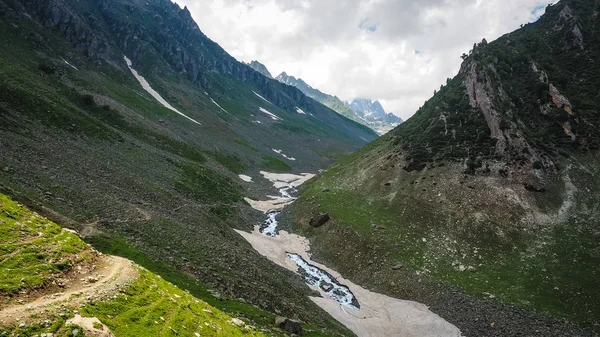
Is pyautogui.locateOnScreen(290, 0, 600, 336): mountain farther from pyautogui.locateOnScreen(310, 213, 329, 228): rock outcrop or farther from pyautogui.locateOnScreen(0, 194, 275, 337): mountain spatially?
pyautogui.locateOnScreen(0, 194, 275, 337): mountain

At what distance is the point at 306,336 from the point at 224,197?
6090 cm

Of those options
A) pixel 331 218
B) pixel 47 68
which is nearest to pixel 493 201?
pixel 331 218

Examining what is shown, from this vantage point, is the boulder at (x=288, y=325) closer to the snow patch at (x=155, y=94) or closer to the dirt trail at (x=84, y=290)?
the dirt trail at (x=84, y=290)

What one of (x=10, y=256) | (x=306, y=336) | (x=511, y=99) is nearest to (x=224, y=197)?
(x=306, y=336)

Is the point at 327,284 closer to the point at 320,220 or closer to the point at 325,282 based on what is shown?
the point at 325,282

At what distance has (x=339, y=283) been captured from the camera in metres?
60.6

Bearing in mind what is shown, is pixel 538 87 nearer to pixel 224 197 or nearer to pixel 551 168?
pixel 551 168

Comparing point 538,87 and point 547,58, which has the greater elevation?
point 547,58

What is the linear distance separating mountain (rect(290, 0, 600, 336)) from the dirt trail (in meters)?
43.6

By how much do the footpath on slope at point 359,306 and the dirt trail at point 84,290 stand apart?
1277 inches

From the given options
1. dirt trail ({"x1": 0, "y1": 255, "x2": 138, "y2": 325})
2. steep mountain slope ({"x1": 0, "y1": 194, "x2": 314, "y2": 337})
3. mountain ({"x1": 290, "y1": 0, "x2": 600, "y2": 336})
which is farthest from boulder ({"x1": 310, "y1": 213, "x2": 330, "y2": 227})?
dirt trail ({"x1": 0, "y1": 255, "x2": 138, "y2": 325})

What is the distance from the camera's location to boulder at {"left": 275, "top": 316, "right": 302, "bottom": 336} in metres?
32.9

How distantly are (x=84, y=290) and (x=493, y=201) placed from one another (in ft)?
230

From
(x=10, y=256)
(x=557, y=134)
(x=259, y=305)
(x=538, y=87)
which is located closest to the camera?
(x=10, y=256)
